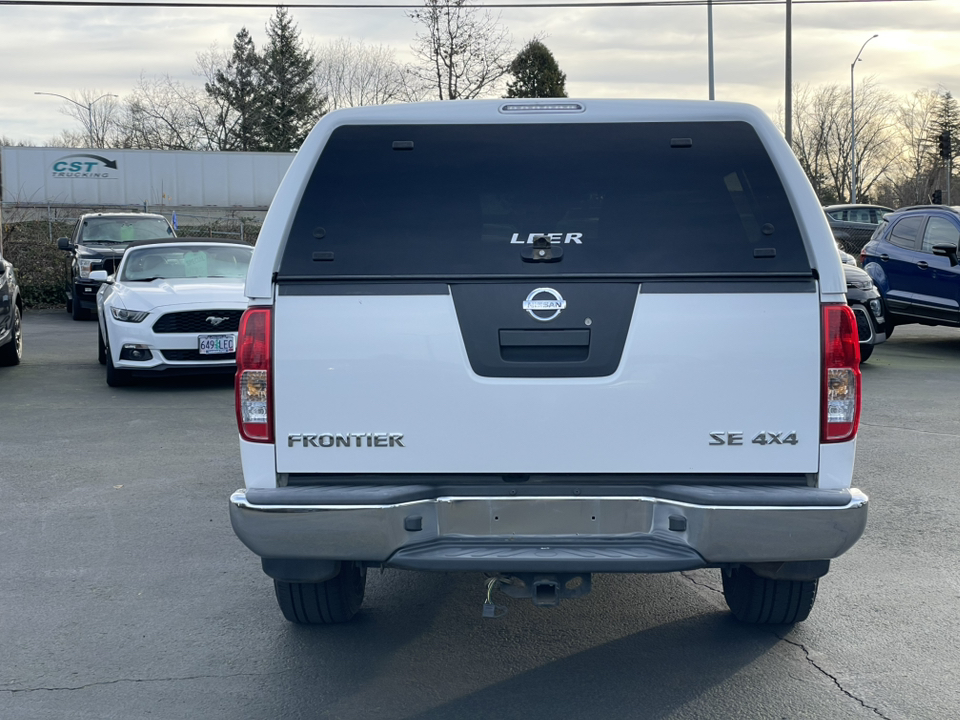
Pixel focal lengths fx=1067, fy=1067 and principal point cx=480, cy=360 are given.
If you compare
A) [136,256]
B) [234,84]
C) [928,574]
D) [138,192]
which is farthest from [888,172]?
[928,574]

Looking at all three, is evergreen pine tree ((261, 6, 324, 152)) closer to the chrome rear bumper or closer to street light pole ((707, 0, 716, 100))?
street light pole ((707, 0, 716, 100))

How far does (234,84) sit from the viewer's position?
218 ft

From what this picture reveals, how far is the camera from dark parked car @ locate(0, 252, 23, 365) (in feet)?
40.1

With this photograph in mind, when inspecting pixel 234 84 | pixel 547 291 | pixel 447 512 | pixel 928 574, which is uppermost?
pixel 234 84

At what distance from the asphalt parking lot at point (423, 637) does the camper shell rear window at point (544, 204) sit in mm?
1448

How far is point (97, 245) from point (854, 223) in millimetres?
18203

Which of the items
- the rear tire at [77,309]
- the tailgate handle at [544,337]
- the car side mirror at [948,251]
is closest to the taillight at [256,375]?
the tailgate handle at [544,337]

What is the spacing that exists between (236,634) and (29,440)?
5034 millimetres

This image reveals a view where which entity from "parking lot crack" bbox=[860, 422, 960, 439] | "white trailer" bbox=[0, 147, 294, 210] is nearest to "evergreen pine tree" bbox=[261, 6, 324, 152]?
"white trailer" bbox=[0, 147, 294, 210]

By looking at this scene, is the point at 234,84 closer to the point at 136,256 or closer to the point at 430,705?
the point at 136,256

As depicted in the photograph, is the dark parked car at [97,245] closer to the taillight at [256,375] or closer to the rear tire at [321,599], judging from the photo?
the rear tire at [321,599]

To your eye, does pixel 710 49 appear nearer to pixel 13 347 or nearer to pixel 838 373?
pixel 13 347

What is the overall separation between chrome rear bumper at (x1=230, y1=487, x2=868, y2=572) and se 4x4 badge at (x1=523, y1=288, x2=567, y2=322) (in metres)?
0.58

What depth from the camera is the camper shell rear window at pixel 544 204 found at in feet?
11.4
